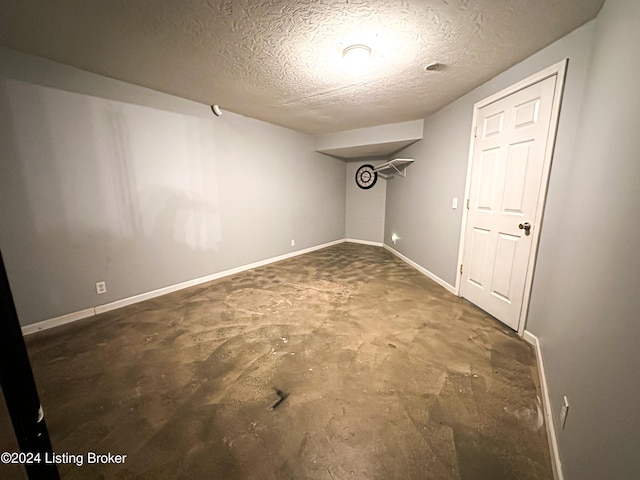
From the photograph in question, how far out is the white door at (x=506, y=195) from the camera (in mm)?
1982

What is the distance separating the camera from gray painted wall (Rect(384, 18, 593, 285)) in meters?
1.74

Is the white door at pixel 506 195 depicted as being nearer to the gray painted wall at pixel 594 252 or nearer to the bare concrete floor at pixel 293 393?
the gray painted wall at pixel 594 252

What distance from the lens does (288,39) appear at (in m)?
1.82

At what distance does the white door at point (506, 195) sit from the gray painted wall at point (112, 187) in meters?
3.05

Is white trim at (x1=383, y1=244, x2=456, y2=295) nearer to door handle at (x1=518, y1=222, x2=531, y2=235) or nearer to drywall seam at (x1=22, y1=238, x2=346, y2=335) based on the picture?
Answer: door handle at (x1=518, y1=222, x2=531, y2=235)

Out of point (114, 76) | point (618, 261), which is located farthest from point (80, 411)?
point (114, 76)

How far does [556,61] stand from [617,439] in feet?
7.78

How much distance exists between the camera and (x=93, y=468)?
1117mm

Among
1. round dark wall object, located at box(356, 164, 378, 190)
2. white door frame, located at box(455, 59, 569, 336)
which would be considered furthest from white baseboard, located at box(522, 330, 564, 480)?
round dark wall object, located at box(356, 164, 378, 190)

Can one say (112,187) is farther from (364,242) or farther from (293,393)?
(364,242)

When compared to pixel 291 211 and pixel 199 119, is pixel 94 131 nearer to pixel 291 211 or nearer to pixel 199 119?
pixel 199 119

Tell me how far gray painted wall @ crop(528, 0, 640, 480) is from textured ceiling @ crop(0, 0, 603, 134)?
1.88ft

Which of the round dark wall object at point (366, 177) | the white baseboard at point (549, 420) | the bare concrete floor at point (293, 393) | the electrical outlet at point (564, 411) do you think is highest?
the round dark wall object at point (366, 177)

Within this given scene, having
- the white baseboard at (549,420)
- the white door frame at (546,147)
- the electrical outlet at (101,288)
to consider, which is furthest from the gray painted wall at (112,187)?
the white baseboard at (549,420)
